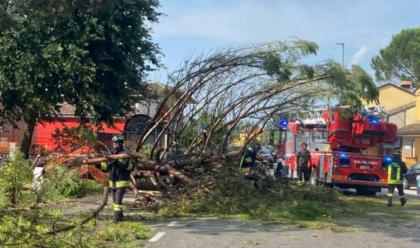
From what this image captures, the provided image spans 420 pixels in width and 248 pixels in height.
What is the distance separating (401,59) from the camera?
2404 inches

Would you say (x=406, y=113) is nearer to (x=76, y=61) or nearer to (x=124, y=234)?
(x=76, y=61)

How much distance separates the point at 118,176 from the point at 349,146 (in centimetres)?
1040

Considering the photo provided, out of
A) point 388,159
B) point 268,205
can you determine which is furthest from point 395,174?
point 268,205

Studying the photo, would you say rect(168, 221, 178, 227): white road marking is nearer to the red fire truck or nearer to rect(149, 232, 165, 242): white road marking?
rect(149, 232, 165, 242): white road marking

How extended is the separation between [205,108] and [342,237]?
8193 mm

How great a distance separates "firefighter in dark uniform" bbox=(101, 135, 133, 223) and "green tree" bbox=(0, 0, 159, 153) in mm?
7381

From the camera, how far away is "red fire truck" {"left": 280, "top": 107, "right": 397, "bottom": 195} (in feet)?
65.6

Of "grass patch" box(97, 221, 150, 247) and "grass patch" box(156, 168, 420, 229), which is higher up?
"grass patch" box(156, 168, 420, 229)

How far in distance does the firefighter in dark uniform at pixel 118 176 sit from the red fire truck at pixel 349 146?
8778mm

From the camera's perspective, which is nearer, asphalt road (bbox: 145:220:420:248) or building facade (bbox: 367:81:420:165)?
asphalt road (bbox: 145:220:420:248)

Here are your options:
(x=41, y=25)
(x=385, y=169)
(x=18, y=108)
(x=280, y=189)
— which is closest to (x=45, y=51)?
(x=41, y=25)

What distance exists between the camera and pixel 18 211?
856cm

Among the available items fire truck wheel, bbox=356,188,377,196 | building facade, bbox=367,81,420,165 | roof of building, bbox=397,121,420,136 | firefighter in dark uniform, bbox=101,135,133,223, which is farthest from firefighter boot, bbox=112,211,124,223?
roof of building, bbox=397,121,420,136

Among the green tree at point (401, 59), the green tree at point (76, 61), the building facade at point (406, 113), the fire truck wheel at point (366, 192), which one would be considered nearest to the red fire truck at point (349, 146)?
the fire truck wheel at point (366, 192)
